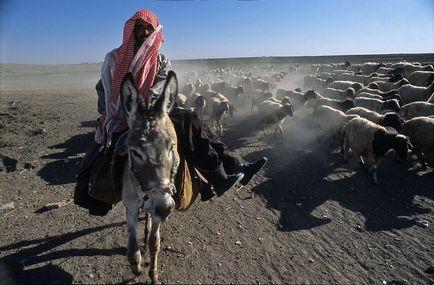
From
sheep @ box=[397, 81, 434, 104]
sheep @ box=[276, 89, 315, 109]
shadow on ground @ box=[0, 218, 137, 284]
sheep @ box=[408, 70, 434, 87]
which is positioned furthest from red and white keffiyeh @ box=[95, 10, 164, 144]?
sheep @ box=[408, 70, 434, 87]

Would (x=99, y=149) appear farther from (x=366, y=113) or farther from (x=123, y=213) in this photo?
(x=366, y=113)

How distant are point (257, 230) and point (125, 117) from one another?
296cm

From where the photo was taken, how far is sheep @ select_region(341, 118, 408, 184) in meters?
8.78

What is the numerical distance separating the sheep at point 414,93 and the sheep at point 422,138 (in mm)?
5840

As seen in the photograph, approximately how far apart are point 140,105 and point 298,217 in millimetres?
4098

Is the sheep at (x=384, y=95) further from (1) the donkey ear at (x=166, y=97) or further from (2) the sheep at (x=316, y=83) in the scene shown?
(1) the donkey ear at (x=166, y=97)

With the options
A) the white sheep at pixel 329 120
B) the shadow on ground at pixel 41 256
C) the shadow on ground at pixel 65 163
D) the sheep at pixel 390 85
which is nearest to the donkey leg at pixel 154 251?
the shadow on ground at pixel 41 256

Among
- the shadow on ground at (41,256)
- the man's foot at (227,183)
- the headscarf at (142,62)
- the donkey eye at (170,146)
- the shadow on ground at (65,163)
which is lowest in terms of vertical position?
the shadow on ground at (65,163)

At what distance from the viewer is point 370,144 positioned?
9.05 m

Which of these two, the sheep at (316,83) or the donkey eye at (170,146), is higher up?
the donkey eye at (170,146)

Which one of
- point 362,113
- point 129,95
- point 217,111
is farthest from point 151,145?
point 217,111

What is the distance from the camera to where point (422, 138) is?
9.50 m

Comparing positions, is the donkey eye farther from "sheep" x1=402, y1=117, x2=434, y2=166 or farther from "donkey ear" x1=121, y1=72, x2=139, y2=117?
"sheep" x1=402, y1=117, x2=434, y2=166

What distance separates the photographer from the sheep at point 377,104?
1280 cm
